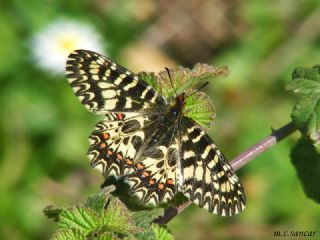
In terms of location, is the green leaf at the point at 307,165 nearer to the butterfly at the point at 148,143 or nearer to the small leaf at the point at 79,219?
the butterfly at the point at 148,143

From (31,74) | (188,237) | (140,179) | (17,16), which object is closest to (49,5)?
(17,16)

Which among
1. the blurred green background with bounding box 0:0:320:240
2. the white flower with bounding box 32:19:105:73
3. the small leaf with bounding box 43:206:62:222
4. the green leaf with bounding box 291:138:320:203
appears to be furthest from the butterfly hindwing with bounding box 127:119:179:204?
the white flower with bounding box 32:19:105:73

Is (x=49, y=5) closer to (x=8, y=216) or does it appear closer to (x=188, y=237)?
(x=8, y=216)

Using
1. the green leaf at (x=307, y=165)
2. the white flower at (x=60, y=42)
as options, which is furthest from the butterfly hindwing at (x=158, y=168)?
the white flower at (x=60, y=42)

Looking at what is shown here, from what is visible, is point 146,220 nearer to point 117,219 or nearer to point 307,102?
point 117,219

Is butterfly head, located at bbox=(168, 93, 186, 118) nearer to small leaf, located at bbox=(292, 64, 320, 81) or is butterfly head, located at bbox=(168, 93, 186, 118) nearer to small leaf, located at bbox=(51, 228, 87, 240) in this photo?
small leaf, located at bbox=(292, 64, 320, 81)
